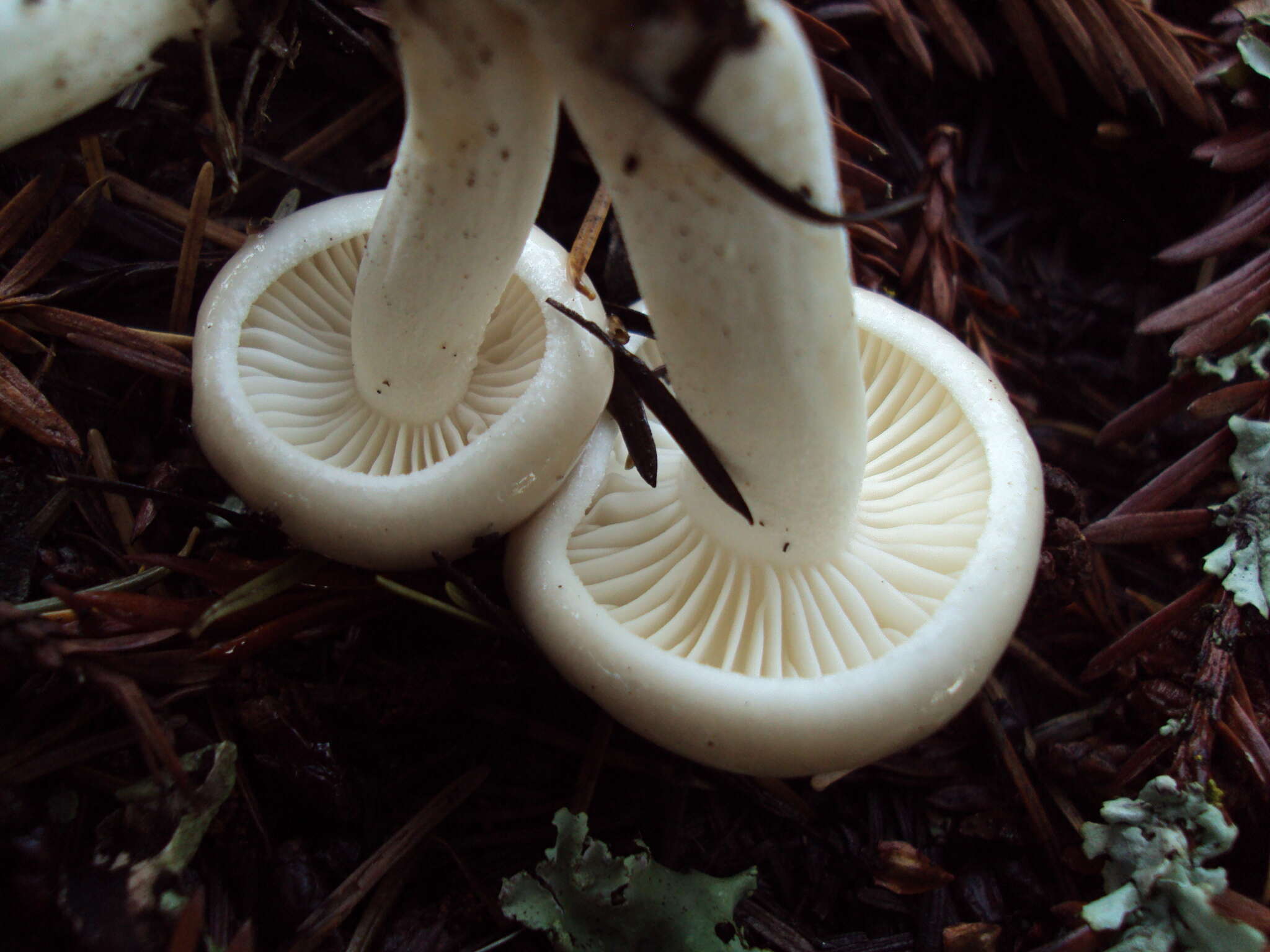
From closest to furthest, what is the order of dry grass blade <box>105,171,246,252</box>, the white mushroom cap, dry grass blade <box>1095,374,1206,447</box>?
the white mushroom cap, dry grass blade <box>1095,374,1206,447</box>, dry grass blade <box>105,171,246,252</box>

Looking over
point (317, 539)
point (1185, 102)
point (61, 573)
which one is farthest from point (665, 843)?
point (1185, 102)

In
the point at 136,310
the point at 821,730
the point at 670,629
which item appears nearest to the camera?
the point at 821,730

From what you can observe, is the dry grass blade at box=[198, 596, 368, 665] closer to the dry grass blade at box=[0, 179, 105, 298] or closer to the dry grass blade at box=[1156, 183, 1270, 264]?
the dry grass blade at box=[0, 179, 105, 298]

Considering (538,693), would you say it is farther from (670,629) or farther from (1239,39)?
(1239,39)

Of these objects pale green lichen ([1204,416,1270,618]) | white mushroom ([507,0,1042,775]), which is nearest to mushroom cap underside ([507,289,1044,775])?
white mushroom ([507,0,1042,775])

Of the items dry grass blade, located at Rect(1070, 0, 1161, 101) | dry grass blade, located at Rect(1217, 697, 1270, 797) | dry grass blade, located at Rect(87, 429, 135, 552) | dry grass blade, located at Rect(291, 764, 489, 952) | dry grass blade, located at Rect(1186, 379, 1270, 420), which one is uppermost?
dry grass blade, located at Rect(1070, 0, 1161, 101)

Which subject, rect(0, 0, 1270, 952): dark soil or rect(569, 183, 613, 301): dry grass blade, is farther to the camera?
rect(569, 183, 613, 301): dry grass blade
